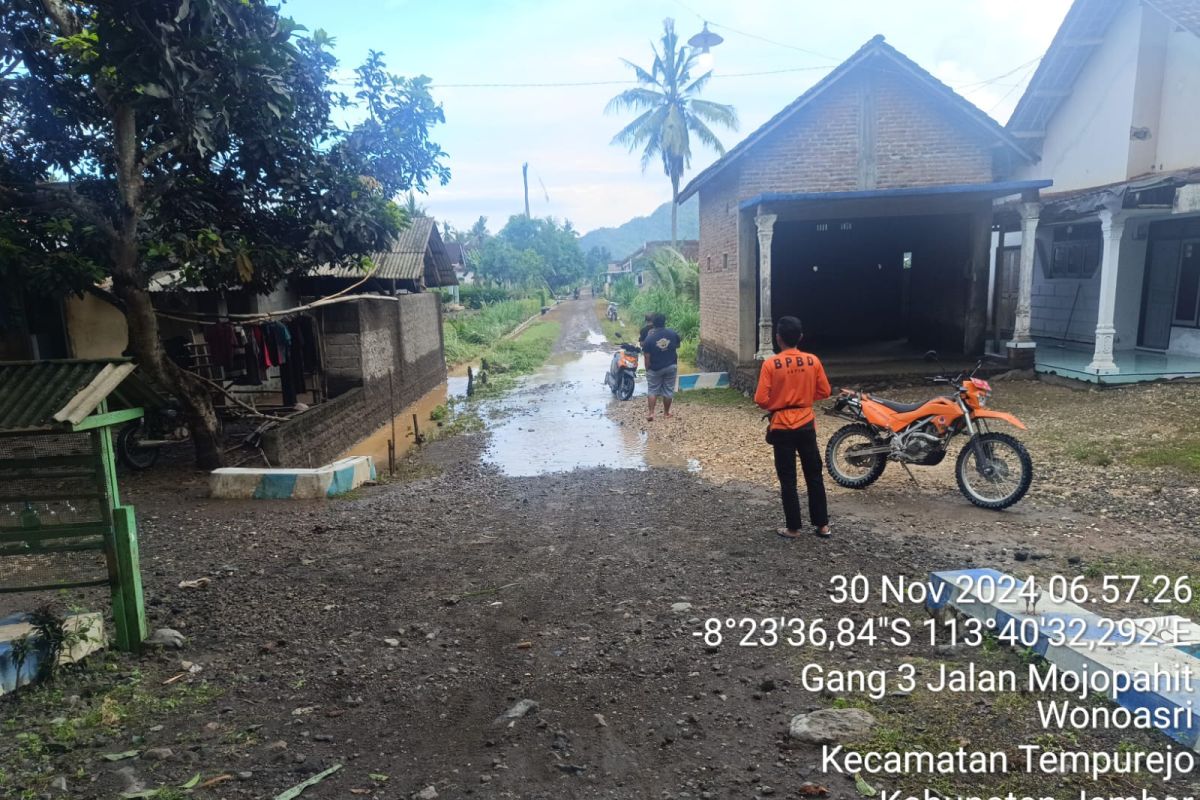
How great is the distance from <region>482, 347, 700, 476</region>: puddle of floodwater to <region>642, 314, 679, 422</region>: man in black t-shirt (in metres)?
0.78

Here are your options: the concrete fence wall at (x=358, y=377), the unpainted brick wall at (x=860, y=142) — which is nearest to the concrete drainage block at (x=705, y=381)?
the unpainted brick wall at (x=860, y=142)

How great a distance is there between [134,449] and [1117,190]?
13.9 meters

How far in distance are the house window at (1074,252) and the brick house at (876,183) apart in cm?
183

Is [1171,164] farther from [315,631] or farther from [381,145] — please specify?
[315,631]

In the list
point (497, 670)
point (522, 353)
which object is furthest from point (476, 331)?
point (497, 670)

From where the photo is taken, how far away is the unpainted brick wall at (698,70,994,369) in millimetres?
13258

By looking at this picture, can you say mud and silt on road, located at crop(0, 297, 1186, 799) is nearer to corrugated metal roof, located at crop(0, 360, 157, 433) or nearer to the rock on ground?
the rock on ground

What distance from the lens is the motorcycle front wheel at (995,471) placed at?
241 inches

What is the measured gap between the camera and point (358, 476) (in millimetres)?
7988

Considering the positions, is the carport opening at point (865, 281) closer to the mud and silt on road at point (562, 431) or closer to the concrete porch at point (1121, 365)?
the concrete porch at point (1121, 365)

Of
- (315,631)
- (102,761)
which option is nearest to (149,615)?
(315,631)

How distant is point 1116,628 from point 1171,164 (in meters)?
11.7

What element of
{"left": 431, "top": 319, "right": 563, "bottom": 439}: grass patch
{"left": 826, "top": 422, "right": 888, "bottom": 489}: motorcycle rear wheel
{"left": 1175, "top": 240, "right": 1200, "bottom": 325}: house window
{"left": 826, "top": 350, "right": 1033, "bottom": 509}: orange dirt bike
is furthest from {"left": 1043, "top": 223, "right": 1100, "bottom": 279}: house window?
{"left": 431, "top": 319, "right": 563, "bottom": 439}: grass patch

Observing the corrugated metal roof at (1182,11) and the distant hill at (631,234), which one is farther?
the distant hill at (631,234)
